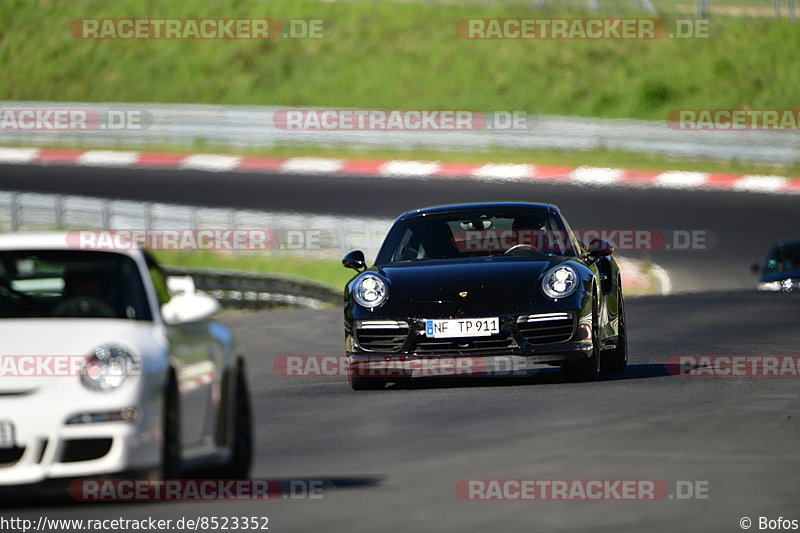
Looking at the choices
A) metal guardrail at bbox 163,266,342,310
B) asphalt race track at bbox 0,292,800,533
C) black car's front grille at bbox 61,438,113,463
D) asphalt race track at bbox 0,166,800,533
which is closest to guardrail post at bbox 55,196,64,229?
metal guardrail at bbox 163,266,342,310

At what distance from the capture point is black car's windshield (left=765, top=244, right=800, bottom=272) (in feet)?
73.4

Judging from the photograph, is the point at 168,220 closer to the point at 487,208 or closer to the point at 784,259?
the point at 784,259

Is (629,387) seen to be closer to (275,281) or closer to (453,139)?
(275,281)

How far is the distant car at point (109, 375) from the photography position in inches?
262

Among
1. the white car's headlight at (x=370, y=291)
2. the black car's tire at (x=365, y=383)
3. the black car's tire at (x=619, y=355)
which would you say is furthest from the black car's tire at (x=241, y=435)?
the black car's tire at (x=619, y=355)

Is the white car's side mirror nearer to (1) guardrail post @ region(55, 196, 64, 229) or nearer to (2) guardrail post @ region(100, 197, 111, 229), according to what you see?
(2) guardrail post @ region(100, 197, 111, 229)

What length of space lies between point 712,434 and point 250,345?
8.17m

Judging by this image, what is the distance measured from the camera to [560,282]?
1155cm

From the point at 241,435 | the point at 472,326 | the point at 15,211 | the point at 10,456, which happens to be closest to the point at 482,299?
the point at 472,326

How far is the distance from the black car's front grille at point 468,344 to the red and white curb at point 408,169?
66.6 feet

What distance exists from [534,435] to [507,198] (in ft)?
72.7

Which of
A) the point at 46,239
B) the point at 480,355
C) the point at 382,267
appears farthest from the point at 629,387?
the point at 46,239

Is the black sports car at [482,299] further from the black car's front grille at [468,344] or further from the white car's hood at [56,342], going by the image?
the white car's hood at [56,342]

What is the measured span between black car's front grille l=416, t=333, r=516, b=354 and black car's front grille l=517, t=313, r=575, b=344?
0.13 metres
